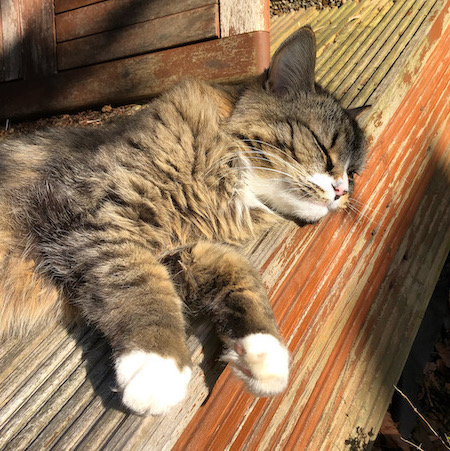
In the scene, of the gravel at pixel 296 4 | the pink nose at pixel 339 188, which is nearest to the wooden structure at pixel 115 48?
the pink nose at pixel 339 188

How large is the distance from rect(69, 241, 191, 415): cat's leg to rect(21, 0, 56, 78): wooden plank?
2.80 m

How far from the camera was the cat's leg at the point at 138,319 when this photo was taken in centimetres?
104

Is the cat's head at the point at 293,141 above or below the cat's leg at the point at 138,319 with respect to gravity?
above

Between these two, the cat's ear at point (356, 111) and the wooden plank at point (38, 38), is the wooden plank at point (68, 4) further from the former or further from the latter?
the cat's ear at point (356, 111)

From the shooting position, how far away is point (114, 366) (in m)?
1.13

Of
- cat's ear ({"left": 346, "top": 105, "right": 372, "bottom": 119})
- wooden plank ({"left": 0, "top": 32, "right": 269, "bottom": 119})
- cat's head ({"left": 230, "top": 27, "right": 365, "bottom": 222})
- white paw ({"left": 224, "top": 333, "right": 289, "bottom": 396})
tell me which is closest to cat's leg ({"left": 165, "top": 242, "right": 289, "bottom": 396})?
white paw ({"left": 224, "top": 333, "right": 289, "bottom": 396})

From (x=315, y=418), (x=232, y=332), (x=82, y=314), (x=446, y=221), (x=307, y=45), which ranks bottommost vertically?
(x=315, y=418)

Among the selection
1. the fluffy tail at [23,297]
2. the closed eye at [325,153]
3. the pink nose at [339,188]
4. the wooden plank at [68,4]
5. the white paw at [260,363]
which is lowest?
the fluffy tail at [23,297]

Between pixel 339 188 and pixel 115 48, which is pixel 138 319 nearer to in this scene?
pixel 339 188

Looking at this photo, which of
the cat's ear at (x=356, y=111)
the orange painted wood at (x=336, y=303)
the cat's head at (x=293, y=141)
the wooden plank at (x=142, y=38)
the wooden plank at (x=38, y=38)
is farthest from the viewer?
the wooden plank at (x=38, y=38)

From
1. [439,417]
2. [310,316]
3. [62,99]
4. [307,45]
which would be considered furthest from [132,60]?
[439,417]

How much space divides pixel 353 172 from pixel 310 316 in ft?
2.72

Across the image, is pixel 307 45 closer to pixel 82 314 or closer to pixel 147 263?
pixel 147 263

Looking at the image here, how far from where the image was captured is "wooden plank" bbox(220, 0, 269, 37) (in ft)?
8.67
